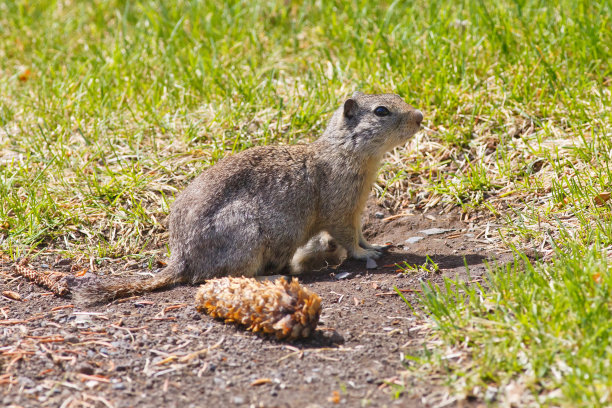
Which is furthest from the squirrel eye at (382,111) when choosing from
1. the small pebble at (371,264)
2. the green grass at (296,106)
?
the small pebble at (371,264)

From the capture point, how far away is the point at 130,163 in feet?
19.5

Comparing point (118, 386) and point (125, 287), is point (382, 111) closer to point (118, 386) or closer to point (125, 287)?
point (125, 287)

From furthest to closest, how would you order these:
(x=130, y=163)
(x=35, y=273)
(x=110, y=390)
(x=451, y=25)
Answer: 1. (x=451, y=25)
2. (x=130, y=163)
3. (x=35, y=273)
4. (x=110, y=390)

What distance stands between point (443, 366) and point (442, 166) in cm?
298

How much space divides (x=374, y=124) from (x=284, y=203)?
92 cm

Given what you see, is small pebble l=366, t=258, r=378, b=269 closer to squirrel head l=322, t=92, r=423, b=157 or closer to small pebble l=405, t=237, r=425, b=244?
small pebble l=405, t=237, r=425, b=244

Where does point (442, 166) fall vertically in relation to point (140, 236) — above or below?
above

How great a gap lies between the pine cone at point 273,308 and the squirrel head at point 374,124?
1799mm

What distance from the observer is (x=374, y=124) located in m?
5.21

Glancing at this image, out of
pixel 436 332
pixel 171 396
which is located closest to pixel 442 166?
pixel 436 332

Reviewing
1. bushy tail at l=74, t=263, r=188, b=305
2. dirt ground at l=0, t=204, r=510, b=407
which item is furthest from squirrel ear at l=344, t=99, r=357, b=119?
bushy tail at l=74, t=263, r=188, b=305

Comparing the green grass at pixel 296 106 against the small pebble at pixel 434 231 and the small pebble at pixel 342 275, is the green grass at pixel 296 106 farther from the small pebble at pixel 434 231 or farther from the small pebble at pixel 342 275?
the small pebble at pixel 342 275

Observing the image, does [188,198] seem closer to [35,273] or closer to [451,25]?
[35,273]

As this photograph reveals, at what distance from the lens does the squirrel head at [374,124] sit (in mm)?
5180
